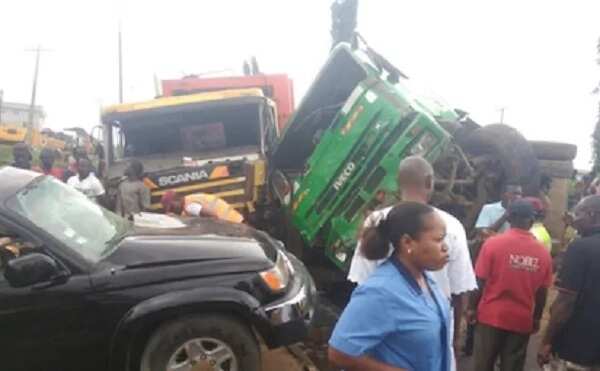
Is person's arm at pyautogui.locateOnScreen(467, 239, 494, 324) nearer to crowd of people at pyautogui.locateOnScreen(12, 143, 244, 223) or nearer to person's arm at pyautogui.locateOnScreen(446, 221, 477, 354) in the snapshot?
person's arm at pyautogui.locateOnScreen(446, 221, 477, 354)

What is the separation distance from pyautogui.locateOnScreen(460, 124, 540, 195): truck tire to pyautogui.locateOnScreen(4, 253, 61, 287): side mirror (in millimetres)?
4330

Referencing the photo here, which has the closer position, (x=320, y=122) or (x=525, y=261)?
(x=525, y=261)

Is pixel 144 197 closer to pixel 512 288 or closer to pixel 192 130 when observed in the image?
pixel 192 130

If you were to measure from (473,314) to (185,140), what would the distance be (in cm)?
482

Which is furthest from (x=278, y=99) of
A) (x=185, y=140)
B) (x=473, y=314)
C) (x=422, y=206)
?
(x=422, y=206)

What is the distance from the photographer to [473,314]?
436 cm

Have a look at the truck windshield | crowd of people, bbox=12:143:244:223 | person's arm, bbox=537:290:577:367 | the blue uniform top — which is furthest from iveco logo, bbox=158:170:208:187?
the blue uniform top

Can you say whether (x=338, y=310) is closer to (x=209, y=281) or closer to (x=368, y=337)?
(x=209, y=281)

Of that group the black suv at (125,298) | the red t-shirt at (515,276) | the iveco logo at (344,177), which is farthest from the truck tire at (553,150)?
the black suv at (125,298)

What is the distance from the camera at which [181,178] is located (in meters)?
7.55

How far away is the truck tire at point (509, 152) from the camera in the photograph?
20.2 feet

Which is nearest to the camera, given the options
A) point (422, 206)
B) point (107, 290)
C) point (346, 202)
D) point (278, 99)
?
point (422, 206)

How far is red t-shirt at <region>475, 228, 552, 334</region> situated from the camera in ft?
13.0

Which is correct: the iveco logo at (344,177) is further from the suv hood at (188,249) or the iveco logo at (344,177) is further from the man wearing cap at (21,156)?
the man wearing cap at (21,156)
